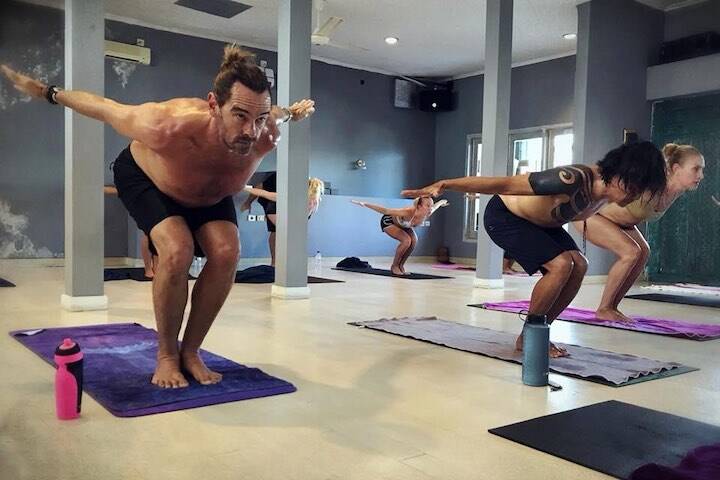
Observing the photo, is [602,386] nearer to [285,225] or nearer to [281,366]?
[281,366]

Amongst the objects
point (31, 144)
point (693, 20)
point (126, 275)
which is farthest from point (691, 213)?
point (31, 144)

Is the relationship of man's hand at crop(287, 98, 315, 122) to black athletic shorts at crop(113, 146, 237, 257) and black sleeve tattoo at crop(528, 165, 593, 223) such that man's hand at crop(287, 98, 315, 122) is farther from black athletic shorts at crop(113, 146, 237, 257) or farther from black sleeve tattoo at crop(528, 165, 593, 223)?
black sleeve tattoo at crop(528, 165, 593, 223)

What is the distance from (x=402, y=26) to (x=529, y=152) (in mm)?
3267

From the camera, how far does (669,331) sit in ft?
14.2

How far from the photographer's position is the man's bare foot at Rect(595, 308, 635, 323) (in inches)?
187

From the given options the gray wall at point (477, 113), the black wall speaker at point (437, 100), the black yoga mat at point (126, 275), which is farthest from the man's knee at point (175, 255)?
the black wall speaker at point (437, 100)

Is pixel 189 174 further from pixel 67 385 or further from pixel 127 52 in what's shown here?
pixel 127 52

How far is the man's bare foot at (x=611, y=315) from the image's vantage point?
4.76 m

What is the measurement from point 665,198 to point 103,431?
13.7ft

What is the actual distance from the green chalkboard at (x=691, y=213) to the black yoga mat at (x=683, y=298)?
45.8 inches

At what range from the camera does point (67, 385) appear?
2.09 m

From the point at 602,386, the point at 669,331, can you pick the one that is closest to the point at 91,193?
the point at 602,386

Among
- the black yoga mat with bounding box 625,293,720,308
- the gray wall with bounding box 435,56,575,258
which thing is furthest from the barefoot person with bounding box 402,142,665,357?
the gray wall with bounding box 435,56,575,258

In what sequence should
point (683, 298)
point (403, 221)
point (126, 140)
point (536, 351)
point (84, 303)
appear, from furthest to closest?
point (126, 140)
point (403, 221)
point (683, 298)
point (84, 303)
point (536, 351)
